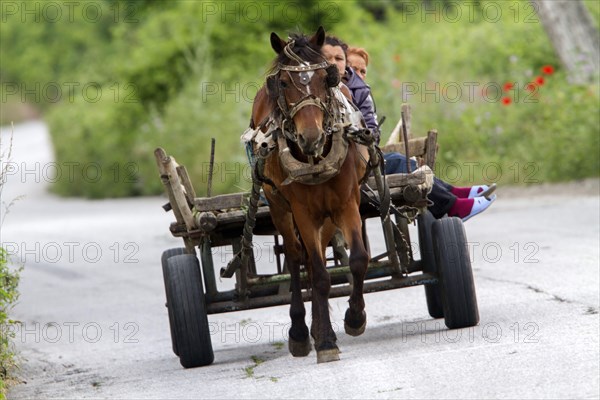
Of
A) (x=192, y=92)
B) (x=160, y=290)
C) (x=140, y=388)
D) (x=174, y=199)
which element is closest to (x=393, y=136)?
(x=174, y=199)

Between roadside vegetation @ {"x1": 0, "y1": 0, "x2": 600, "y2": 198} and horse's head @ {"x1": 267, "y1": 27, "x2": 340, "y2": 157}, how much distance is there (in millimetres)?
10882

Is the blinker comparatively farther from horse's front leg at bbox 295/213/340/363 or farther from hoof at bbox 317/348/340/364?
hoof at bbox 317/348/340/364

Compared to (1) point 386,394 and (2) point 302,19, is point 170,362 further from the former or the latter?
(2) point 302,19

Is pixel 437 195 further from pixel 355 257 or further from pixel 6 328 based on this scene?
pixel 6 328

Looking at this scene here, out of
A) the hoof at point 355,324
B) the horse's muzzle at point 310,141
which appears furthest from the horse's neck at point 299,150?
the hoof at point 355,324

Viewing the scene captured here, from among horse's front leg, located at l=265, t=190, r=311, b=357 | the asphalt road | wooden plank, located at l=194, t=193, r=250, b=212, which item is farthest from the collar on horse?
the asphalt road

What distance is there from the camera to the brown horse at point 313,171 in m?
7.29

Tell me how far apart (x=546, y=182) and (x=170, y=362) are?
35.0ft

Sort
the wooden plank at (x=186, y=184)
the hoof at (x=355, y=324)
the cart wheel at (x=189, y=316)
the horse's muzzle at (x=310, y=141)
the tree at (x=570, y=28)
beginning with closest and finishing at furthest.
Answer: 1. the horse's muzzle at (x=310, y=141)
2. the hoof at (x=355, y=324)
3. the cart wheel at (x=189, y=316)
4. the wooden plank at (x=186, y=184)
5. the tree at (x=570, y=28)

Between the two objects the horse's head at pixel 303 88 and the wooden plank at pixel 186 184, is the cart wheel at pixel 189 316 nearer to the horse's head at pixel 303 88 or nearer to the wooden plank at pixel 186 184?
the wooden plank at pixel 186 184

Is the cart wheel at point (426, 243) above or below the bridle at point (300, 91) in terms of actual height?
below

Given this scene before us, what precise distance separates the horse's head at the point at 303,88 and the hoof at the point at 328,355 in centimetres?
119

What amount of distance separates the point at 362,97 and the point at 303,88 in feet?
5.17

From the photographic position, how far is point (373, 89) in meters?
22.0
